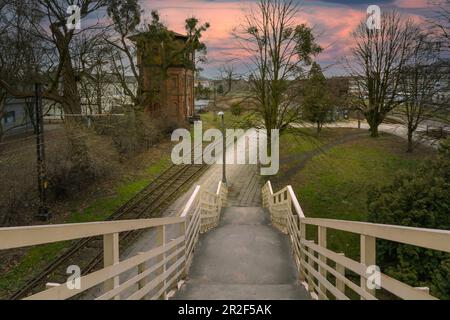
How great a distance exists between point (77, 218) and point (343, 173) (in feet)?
54.9

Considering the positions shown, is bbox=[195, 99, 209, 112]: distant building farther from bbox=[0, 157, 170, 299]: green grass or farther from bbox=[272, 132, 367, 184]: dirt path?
bbox=[0, 157, 170, 299]: green grass

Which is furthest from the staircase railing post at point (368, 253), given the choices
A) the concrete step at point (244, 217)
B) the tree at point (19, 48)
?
→ the tree at point (19, 48)

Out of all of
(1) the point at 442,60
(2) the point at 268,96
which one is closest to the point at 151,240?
(2) the point at 268,96

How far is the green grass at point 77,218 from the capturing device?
1288cm

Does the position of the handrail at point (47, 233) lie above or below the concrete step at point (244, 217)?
above

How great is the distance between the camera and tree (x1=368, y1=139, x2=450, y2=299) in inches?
405

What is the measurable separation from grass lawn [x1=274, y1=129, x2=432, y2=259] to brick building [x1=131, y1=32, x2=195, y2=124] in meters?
12.9

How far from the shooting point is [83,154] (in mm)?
22547

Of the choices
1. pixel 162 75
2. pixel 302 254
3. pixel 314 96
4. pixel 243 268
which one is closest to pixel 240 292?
pixel 302 254

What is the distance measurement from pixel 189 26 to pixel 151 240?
117ft

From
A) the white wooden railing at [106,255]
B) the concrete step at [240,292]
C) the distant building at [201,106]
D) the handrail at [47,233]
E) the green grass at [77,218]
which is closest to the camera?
the handrail at [47,233]

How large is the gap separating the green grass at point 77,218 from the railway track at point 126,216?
34 centimetres

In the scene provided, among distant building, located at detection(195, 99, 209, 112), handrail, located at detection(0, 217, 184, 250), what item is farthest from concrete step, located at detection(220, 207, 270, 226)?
distant building, located at detection(195, 99, 209, 112)

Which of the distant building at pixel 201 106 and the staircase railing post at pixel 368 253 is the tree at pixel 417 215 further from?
the distant building at pixel 201 106
